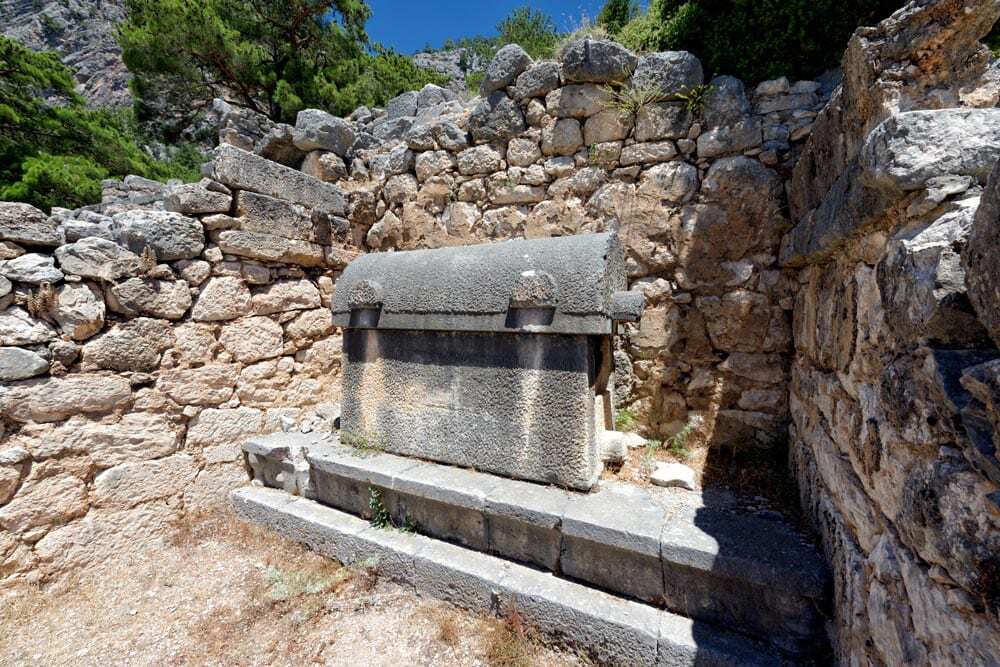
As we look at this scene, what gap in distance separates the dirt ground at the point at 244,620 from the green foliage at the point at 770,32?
449 centimetres

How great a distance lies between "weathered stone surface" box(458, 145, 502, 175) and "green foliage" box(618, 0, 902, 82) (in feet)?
6.49

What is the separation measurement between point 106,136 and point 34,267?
35.1ft

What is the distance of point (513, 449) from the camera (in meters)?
2.66

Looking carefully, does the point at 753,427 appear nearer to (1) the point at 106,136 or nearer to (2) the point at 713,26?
(2) the point at 713,26

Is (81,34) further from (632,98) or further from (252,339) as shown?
(632,98)

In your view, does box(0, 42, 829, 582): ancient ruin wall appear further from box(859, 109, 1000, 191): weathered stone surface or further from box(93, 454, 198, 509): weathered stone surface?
box(859, 109, 1000, 191): weathered stone surface

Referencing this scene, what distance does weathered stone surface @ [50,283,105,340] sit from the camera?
108 inches

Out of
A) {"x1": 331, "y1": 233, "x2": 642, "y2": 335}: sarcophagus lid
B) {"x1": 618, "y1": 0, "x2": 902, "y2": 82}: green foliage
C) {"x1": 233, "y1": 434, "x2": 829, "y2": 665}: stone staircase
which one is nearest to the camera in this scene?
{"x1": 233, "y1": 434, "x2": 829, "y2": 665}: stone staircase

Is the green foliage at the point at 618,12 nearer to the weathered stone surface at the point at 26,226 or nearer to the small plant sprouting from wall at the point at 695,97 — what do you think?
the small plant sprouting from wall at the point at 695,97

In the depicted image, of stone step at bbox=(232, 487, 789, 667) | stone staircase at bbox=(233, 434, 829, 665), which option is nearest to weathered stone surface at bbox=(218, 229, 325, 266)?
stone staircase at bbox=(233, 434, 829, 665)

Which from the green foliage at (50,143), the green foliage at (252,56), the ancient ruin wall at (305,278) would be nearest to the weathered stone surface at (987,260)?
the ancient ruin wall at (305,278)

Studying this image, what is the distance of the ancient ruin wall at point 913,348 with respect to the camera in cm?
83

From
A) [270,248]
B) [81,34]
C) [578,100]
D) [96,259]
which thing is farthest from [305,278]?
[81,34]

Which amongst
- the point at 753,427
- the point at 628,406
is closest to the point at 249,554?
the point at 628,406
